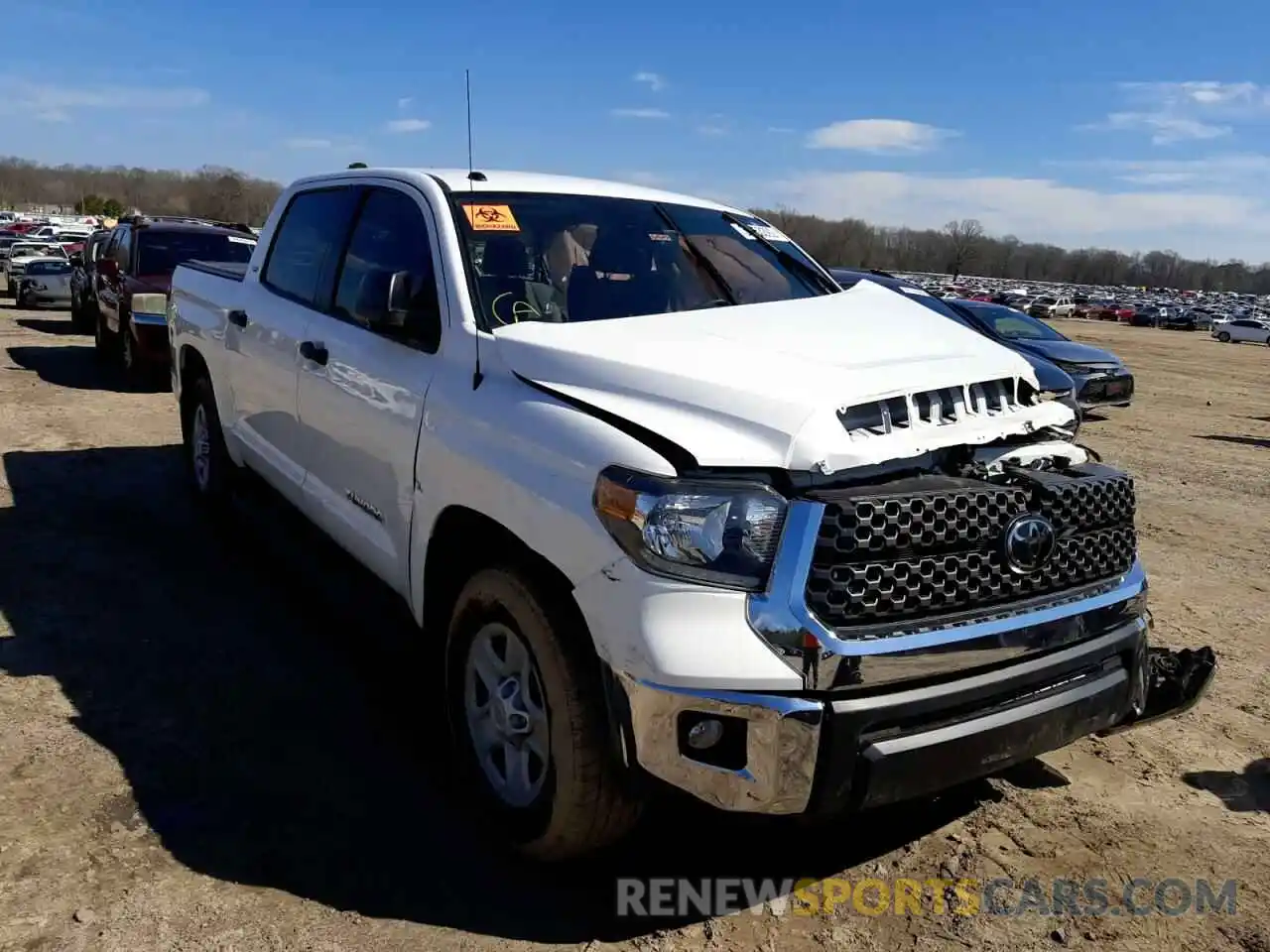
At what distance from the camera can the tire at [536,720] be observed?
2.67 meters

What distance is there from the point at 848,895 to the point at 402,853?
52.3 inches

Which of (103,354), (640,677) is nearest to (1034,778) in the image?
(640,677)

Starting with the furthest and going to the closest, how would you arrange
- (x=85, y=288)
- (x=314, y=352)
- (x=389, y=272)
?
(x=85, y=288), (x=314, y=352), (x=389, y=272)

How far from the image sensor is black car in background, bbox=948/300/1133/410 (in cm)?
1323

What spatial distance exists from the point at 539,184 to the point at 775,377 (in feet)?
5.90

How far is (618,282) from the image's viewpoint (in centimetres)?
375

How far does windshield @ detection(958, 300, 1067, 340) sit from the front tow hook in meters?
10.8

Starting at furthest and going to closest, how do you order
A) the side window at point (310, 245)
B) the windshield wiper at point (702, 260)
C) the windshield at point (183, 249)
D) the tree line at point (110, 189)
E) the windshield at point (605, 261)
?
1. the tree line at point (110, 189)
2. the windshield at point (183, 249)
3. the side window at point (310, 245)
4. the windshield wiper at point (702, 260)
5. the windshield at point (605, 261)

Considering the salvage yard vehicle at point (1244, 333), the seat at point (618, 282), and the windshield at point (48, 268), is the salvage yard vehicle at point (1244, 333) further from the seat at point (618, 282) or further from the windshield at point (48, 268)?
the seat at point (618, 282)

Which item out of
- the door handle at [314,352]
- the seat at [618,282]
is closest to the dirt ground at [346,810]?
the door handle at [314,352]

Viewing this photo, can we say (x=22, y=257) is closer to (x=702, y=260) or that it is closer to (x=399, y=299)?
(x=399, y=299)

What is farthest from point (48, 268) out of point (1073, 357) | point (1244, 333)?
point (1244, 333)

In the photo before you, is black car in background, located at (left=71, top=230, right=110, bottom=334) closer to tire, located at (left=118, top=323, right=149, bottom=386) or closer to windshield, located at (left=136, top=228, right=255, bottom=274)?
tire, located at (left=118, top=323, right=149, bottom=386)

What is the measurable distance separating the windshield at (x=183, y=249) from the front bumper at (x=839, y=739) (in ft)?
35.8
